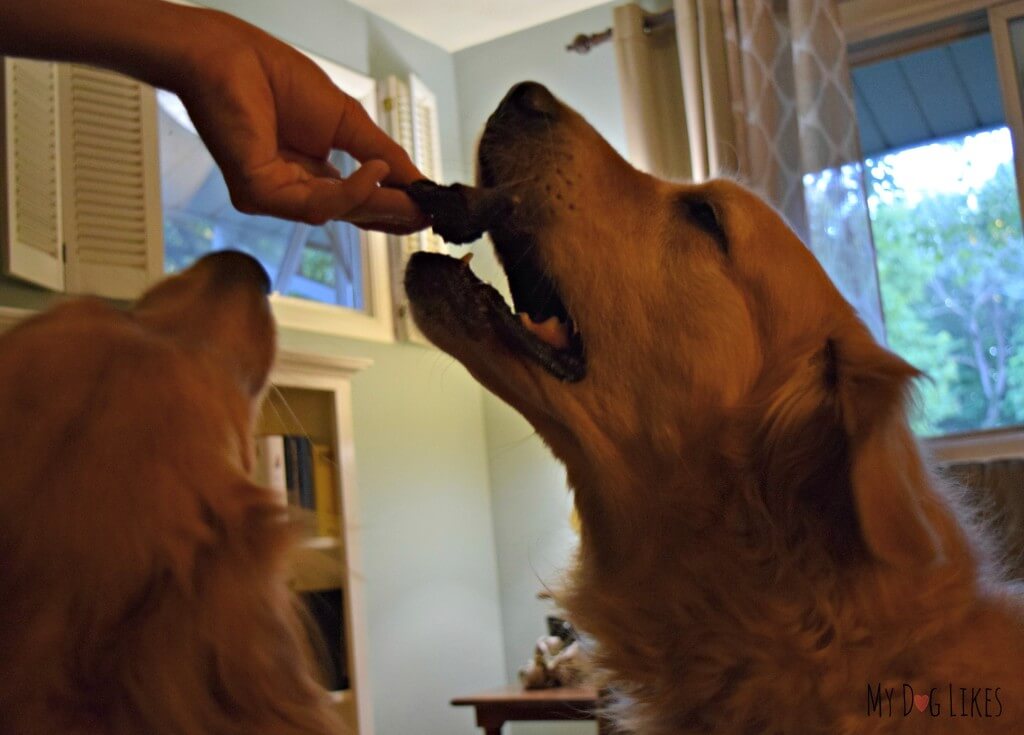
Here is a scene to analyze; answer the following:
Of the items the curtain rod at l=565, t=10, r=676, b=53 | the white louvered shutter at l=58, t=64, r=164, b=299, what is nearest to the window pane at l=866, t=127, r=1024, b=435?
the curtain rod at l=565, t=10, r=676, b=53

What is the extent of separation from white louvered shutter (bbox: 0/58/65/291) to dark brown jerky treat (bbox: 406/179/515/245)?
6.08 ft

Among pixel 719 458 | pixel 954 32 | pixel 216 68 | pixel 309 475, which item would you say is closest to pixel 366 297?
pixel 309 475

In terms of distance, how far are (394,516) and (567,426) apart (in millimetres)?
2988

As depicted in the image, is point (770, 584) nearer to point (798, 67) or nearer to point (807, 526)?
point (807, 526)

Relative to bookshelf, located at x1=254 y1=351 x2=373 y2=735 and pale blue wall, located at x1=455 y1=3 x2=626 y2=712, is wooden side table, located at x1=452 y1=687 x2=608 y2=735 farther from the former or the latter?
pale blue wall, located at x1=455 y1=3 x2=626 y2=712

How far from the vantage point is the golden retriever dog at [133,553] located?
0.70 metres

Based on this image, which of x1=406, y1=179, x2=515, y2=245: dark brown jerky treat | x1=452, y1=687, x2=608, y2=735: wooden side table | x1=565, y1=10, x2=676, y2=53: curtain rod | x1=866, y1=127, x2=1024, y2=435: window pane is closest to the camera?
x1=406, y1=179, x2=515, y2=245: dark brown jerky treat

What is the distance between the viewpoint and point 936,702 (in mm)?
1065

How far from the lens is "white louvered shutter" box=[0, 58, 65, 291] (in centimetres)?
269

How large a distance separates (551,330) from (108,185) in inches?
84.7

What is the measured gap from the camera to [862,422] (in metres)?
1.15

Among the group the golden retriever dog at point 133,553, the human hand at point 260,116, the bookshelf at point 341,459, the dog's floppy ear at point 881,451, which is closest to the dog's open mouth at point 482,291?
the human hand at point 260,116

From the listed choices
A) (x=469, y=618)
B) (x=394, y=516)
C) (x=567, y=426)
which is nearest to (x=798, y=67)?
(x=394, y=516)

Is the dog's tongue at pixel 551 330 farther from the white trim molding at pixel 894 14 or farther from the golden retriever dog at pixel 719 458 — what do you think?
the white trim molding at pixel 894 14
